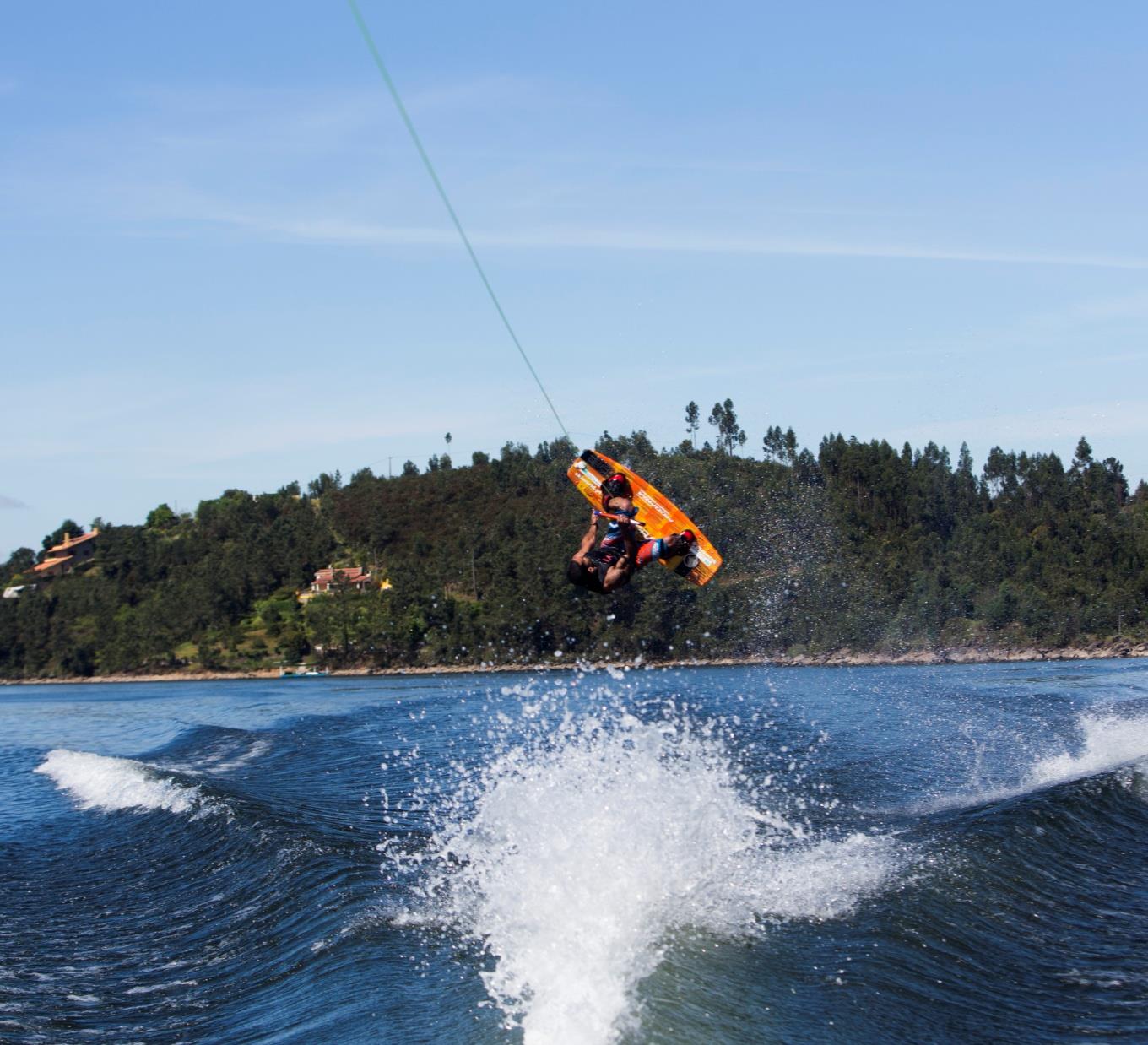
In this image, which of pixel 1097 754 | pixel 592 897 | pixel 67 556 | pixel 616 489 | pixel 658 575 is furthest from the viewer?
pixel 67 556

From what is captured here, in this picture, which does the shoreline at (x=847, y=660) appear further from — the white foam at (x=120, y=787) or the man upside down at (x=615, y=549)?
the man upside down at (x=615, y=549)

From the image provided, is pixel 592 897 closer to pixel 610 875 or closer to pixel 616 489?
pixel 610 875

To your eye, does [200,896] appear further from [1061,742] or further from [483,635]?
[483,635]

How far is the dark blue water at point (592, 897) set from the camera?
827cm

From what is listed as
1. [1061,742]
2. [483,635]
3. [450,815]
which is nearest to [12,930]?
[450,815]

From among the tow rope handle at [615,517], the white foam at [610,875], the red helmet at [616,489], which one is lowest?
the white foam at [610,875]

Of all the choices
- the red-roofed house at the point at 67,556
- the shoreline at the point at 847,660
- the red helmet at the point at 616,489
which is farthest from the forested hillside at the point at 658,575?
the red helmet at the point at 616,489

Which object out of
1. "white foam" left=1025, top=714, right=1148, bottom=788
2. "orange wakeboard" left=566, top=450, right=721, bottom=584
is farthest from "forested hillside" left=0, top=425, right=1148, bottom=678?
"orange wakeboard" left=566, top=450, right=721, bottom=584

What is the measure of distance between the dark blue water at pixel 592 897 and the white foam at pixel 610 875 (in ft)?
0.11

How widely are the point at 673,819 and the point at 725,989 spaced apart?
3343 millimetres

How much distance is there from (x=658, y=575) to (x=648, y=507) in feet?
163

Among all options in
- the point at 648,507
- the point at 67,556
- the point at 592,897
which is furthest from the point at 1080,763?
the point at 67,556

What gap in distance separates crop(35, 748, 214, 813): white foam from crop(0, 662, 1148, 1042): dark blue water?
3.4 inches

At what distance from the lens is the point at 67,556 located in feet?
477
